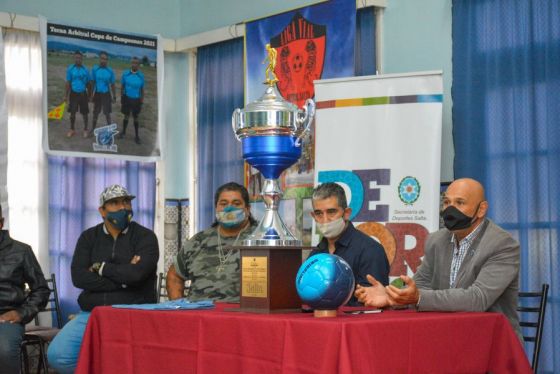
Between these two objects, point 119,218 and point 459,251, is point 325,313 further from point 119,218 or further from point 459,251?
point 119,218

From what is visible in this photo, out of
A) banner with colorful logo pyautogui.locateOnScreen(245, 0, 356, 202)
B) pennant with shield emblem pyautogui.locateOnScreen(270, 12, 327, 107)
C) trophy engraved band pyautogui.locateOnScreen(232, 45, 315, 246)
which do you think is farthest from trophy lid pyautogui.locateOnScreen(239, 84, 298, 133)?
pennant with shield emblem pyautogui.locateOnScreen(270, 12, 327, 107)

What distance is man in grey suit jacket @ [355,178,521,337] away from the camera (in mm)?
3000

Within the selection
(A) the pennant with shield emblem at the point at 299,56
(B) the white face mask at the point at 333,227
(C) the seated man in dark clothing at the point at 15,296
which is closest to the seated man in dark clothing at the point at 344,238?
(B) the white face mask at the point at 333,227

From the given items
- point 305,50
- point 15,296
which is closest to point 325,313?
point 15,296

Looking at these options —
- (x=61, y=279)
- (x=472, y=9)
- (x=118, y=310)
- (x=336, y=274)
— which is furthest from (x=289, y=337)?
(x=61, y=279)

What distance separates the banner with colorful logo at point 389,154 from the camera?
18.3ft

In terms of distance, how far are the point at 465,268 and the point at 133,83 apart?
15.5 ft

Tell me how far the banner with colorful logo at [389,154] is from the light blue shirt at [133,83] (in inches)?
85.1

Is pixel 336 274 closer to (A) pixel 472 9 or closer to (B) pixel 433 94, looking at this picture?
(B) pixel 433 94

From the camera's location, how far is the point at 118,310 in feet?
11.4

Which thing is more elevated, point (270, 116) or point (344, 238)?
point (270, 116)

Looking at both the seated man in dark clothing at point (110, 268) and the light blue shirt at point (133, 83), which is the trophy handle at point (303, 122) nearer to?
the seated man in dark clothing at point (110, 268)

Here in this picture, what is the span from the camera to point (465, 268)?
3.38m

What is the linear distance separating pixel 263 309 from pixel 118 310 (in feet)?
2.36
